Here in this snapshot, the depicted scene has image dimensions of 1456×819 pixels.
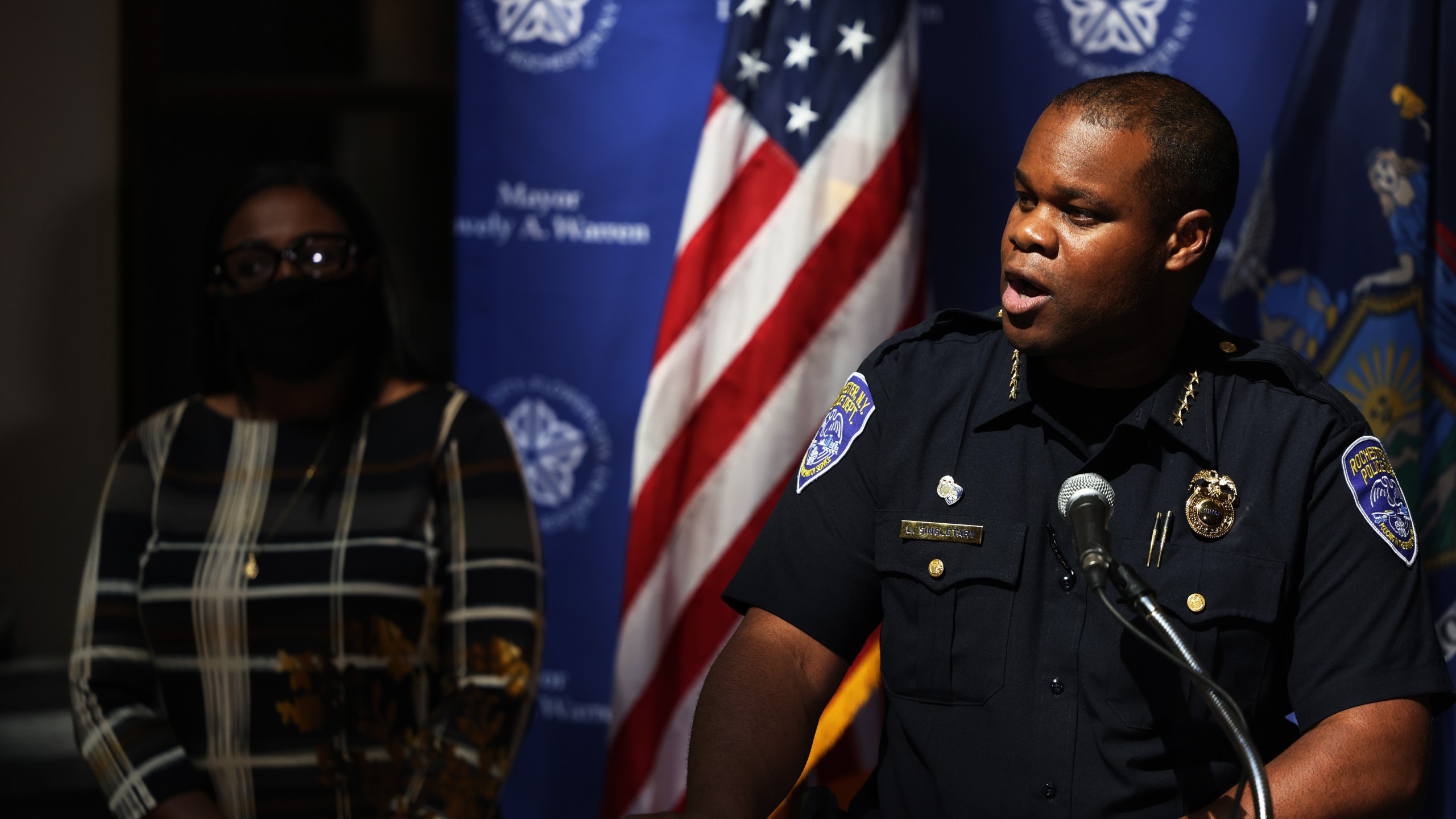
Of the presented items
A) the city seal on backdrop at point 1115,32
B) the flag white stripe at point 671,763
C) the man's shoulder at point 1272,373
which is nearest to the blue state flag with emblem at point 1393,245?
the city seal on backdrop at point 1115,32

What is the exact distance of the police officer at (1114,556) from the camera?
1348mm

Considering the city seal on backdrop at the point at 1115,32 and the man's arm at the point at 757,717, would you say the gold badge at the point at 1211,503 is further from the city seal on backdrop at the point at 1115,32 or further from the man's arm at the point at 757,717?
the city seal on backdrop at the point at 1115,32

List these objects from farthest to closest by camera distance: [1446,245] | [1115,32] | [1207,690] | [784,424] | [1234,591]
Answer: [1115,32] < [784,424] < [1446,245] < [1234,591] < [1207,690]

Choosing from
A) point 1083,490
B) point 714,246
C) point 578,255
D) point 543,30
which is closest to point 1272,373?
point 1083,490

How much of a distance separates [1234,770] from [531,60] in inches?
97.2

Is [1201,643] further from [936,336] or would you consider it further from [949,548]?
[936,336]

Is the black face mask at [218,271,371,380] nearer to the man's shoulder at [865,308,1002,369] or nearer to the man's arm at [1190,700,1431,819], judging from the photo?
the man's shoulder at [865,308,1002,369]

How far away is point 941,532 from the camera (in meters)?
1.46

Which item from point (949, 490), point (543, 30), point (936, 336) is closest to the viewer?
point (949, 490)

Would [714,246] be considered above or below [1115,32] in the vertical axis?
below

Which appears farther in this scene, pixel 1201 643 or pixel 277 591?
pixel 277 591

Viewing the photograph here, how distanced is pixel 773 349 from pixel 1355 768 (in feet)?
5.06

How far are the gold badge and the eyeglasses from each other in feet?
4.82

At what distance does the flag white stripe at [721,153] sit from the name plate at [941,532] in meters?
1.37
